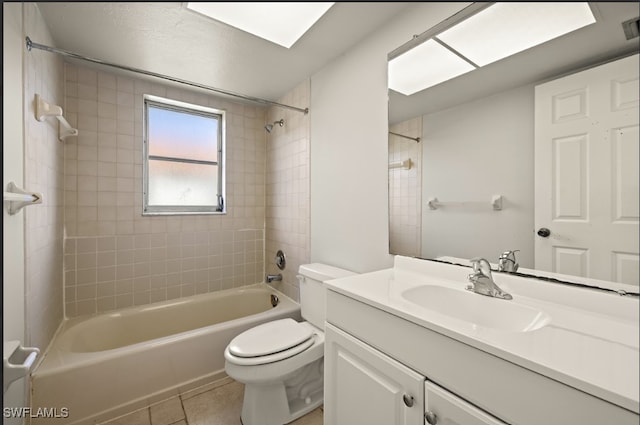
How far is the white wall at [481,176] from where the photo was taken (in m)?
0.99

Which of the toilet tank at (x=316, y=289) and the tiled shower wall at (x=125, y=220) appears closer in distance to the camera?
the toilet tank at (x=316, y=289)

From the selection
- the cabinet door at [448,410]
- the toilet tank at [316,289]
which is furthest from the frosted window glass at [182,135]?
the cabinet door at [448,410]

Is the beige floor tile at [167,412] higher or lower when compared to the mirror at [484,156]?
lower

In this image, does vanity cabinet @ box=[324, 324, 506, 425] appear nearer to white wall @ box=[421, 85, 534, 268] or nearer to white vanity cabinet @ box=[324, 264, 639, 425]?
white vanity cabinet @ box=[324, 264, 639, 425]

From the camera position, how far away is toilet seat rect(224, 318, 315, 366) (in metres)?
1.29

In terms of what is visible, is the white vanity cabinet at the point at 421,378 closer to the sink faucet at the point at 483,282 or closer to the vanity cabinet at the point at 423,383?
the vanity cabinet at the point at 423,383

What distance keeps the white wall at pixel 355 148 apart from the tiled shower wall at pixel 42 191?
5.13 ft

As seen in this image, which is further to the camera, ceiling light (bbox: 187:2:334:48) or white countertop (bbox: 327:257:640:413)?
ceiling light (bbox: 187:2:334:48)

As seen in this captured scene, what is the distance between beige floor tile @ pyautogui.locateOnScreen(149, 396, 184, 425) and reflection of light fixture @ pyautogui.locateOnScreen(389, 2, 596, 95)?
217 cm

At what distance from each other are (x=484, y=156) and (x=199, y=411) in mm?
1990

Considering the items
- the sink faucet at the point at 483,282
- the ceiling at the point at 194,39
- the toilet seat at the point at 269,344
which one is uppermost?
the ceiling at the point at 194,39

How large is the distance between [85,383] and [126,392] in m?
0.21

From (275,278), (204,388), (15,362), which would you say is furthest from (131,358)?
(275,278)

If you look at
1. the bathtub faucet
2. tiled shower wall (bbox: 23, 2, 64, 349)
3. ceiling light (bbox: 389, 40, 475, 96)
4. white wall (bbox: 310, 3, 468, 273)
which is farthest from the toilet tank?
tiled shower wall (bbox: 23, 2, 64, 349)
